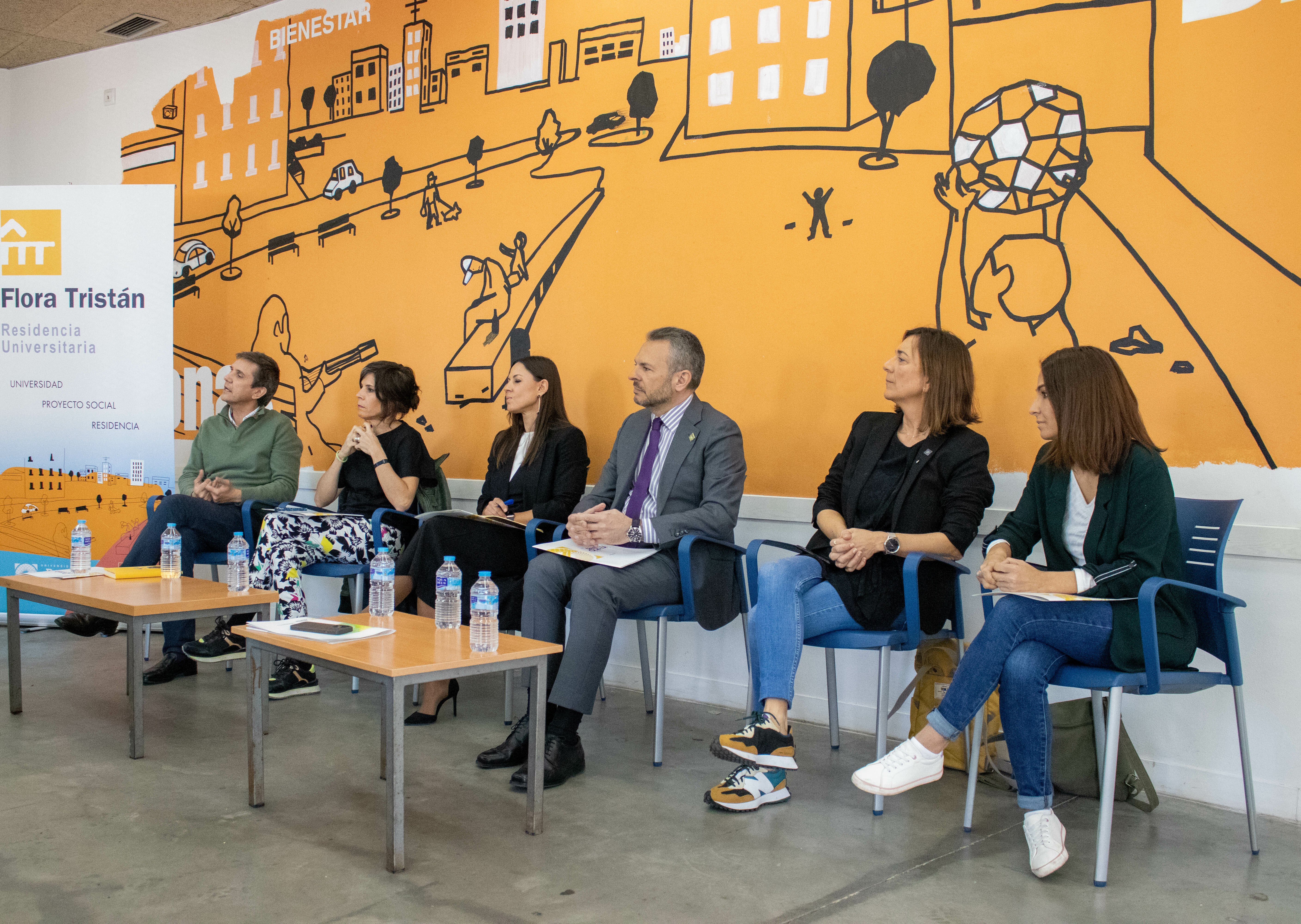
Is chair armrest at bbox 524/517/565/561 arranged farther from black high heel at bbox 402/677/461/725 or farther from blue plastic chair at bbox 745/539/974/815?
blue plastic chair at bbox 745/539/974/815


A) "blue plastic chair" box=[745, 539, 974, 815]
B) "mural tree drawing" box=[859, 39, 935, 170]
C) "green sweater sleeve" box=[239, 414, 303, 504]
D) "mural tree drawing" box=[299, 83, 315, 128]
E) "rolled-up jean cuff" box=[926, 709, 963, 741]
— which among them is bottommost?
"rolled-up jean cuff" box=[926, 709, 963, 741]

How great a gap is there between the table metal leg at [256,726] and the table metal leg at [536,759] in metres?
0.68

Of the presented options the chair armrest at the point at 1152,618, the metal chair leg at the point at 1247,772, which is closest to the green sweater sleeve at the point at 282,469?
the chair armrest at the point at 1152,618

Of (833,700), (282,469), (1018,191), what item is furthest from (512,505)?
(1018,191)

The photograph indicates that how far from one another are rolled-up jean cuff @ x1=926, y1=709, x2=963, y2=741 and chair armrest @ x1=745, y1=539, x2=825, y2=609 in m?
0.64

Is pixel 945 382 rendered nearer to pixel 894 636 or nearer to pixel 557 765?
pixel 894 636

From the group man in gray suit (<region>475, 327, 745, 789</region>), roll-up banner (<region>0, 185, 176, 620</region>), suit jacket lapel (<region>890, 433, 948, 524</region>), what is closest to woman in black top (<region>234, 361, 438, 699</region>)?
man in gray suit (<region>475, 327, 745, 789</region>)

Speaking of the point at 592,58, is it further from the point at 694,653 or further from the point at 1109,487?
the point at 1109,487

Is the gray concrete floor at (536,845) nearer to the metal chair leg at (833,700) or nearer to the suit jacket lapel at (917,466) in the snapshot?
the metal chair leg at (833,700)

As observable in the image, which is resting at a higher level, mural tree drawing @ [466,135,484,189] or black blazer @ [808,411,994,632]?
mural tree drawing @ [466,135,484,189]

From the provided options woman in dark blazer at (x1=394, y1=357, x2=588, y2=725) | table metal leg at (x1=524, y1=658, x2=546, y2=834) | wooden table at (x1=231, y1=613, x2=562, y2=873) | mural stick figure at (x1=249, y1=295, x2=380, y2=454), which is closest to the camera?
wooden table at (x1=231, y1=613, x2=562, y2=873)

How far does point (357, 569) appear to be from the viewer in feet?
12.9

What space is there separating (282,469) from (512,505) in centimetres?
125

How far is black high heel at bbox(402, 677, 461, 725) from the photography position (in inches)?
137
